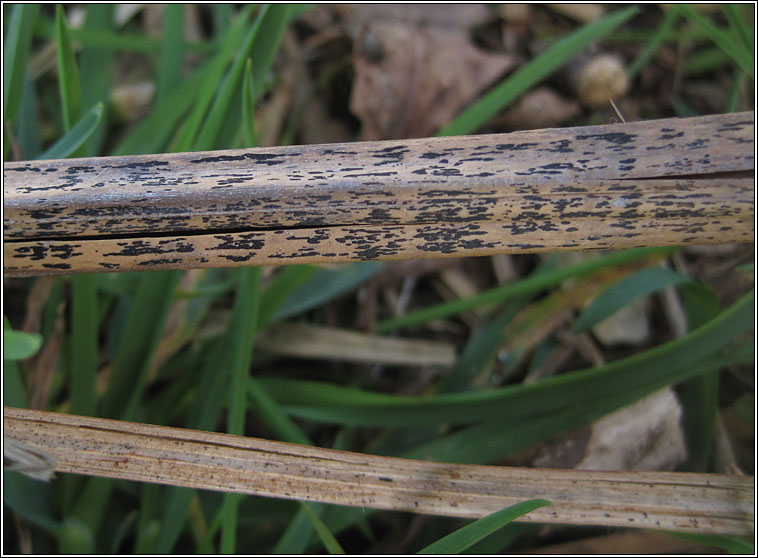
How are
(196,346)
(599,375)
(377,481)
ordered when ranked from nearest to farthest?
(377,481)
(599,375)
(196,346)

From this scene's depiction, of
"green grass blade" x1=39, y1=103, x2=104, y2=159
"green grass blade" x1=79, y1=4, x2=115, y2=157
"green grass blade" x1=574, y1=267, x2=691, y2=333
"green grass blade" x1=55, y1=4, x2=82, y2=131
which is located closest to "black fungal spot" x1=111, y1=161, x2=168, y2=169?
"green grass blade" x1=39, y1=103, x2=104, y2=159

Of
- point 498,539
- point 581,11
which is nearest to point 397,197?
point 498,539

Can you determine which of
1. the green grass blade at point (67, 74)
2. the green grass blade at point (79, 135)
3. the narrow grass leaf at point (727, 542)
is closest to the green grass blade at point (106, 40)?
the green grass blade at point (67, 74)

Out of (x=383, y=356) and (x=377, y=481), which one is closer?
(x=377, y=481)

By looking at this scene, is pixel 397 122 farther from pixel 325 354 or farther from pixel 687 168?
pixel 687 168

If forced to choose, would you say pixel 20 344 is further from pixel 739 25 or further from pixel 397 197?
pixel 739 25

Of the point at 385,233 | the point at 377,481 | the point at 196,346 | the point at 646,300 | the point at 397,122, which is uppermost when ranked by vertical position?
the point at 397,122

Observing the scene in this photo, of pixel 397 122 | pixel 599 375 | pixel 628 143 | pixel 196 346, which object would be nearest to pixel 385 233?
pixel 628 143
